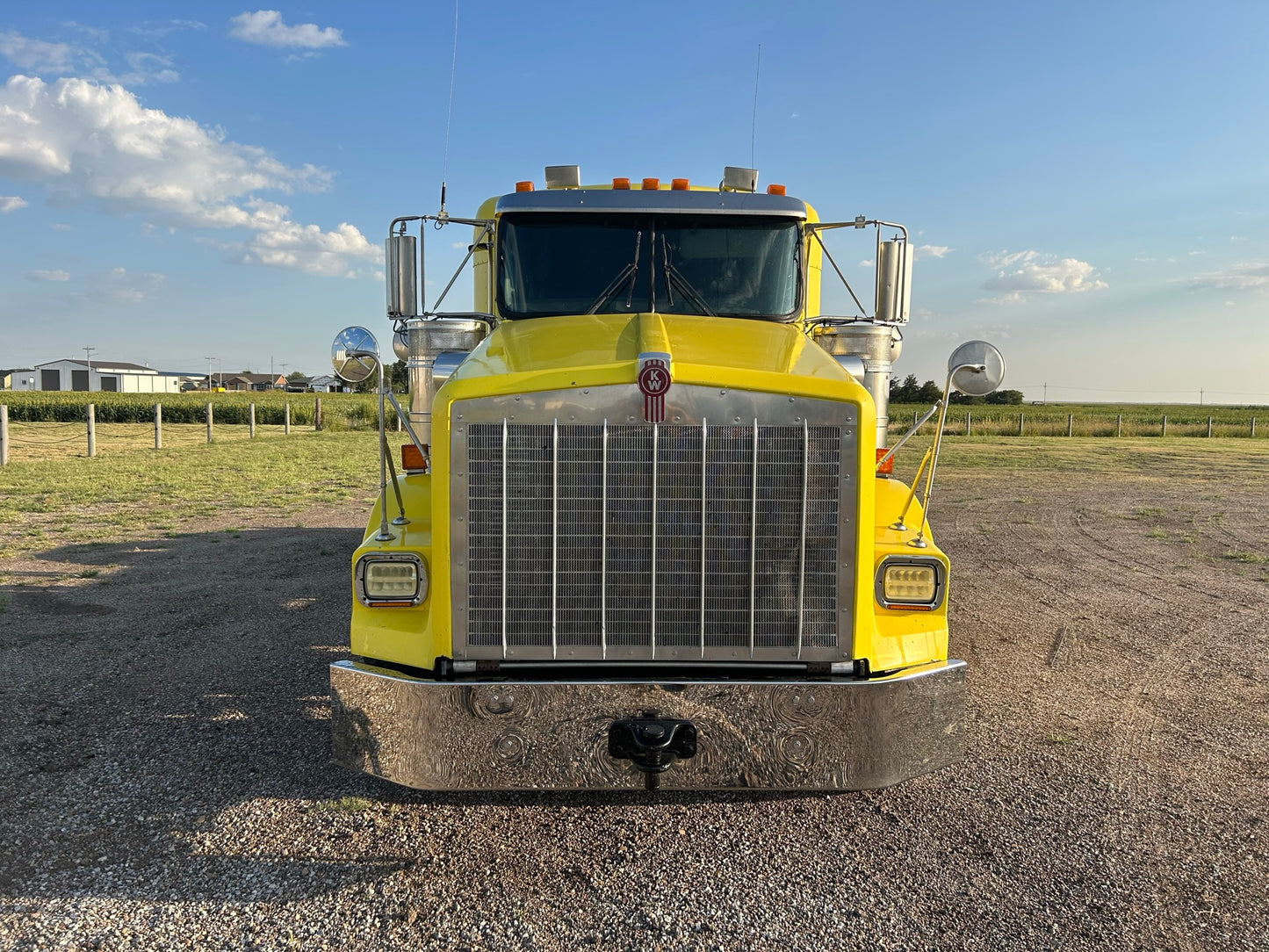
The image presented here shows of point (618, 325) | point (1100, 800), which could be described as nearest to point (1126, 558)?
point (1100, 800)

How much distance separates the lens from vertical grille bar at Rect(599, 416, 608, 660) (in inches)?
124

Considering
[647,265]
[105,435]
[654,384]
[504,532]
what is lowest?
[105,435]

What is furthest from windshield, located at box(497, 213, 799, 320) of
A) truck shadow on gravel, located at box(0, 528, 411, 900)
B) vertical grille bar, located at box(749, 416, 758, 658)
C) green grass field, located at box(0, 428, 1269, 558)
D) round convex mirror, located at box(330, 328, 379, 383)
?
green grass field, located at box(0, 428, 1269, 558)

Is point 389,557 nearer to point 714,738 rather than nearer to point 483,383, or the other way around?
point 483,383

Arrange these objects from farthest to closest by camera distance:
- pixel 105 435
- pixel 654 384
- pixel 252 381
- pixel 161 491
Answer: pixel 252 381, pixel 105 435, pixel 161 491, pixel 654 384

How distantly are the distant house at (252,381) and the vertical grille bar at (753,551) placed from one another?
5189 inches

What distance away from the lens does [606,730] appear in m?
3.18

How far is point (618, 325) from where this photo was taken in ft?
13.6

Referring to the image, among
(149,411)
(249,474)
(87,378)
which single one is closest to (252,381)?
(87,378)

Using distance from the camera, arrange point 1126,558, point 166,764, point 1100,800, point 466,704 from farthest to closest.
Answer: point 1126,558 → point 166,764 → point 1100,800 → point 466,704

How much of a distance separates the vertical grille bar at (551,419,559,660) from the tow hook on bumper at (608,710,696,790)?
1.25 feet

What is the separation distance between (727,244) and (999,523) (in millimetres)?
8842

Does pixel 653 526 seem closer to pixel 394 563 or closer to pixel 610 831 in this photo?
pixel 394 563

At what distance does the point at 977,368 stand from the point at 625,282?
201 cm
